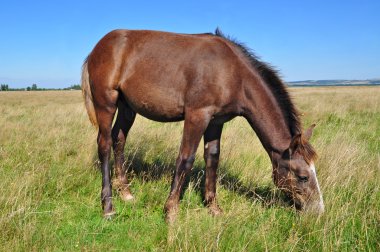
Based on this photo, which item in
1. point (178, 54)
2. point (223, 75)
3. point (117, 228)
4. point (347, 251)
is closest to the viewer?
point (347, 251)

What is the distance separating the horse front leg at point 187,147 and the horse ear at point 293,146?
1025 millimetres

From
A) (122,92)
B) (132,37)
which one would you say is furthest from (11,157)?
(132,37)

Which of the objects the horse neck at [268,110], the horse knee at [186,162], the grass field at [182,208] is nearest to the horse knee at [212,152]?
the grass field at [182,208]

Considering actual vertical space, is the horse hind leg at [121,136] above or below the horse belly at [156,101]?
below

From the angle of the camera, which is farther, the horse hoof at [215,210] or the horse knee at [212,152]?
the horse knee at [212,152]

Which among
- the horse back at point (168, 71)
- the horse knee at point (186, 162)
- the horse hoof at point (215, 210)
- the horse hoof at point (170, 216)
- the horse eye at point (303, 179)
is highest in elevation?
the horse back at point (168, 71)

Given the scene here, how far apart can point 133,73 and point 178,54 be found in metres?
0.66

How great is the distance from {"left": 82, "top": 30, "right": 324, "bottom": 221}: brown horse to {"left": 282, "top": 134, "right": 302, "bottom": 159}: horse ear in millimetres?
13

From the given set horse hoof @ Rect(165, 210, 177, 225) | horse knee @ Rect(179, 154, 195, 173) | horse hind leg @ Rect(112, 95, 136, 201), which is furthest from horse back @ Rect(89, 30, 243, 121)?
horse hoof @ Rect(165, 210, 177, 225)

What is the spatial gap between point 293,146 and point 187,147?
1265mm

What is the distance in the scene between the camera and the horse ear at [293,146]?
3.73 meters

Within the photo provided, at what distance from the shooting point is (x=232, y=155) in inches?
247

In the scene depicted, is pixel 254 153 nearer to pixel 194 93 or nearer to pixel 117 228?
pixel 194 93

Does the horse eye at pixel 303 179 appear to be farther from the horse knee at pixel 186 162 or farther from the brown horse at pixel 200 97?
the horse knee at pixel 186 162
